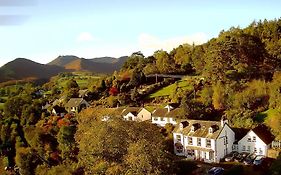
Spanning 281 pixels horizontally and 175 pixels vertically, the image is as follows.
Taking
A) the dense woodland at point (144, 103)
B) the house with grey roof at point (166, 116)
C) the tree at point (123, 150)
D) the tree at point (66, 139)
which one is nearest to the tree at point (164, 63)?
the dense woodland at point (144, 103)

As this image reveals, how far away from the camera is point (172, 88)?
55.2 m

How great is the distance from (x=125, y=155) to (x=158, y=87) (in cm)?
3379

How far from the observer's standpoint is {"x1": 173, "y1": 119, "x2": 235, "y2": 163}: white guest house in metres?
33.0

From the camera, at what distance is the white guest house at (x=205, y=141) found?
33.0 meters

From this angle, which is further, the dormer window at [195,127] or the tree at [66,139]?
the tree at [66,139]

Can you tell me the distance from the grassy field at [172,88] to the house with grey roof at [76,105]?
10489mm

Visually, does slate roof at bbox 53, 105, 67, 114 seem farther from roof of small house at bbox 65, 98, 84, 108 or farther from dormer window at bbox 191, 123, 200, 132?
dormer window at bbox 191, 123, 200, 132

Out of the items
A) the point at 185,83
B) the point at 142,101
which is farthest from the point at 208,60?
the point at 142,101

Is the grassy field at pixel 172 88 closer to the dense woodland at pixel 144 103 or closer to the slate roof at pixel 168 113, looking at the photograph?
the dense woodland at pixel 144 103

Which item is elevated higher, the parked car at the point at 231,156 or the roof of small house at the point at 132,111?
the roof of small house at the point at 132,111

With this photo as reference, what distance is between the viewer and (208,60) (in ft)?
157

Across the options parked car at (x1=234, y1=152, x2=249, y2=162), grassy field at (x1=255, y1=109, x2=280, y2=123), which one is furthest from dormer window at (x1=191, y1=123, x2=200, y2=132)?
grassy field at (x1=255, y1=109, x2=280, y2=123)

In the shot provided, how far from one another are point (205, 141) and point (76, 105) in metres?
28.6

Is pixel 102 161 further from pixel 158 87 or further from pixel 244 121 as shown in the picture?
pixel 158 87
